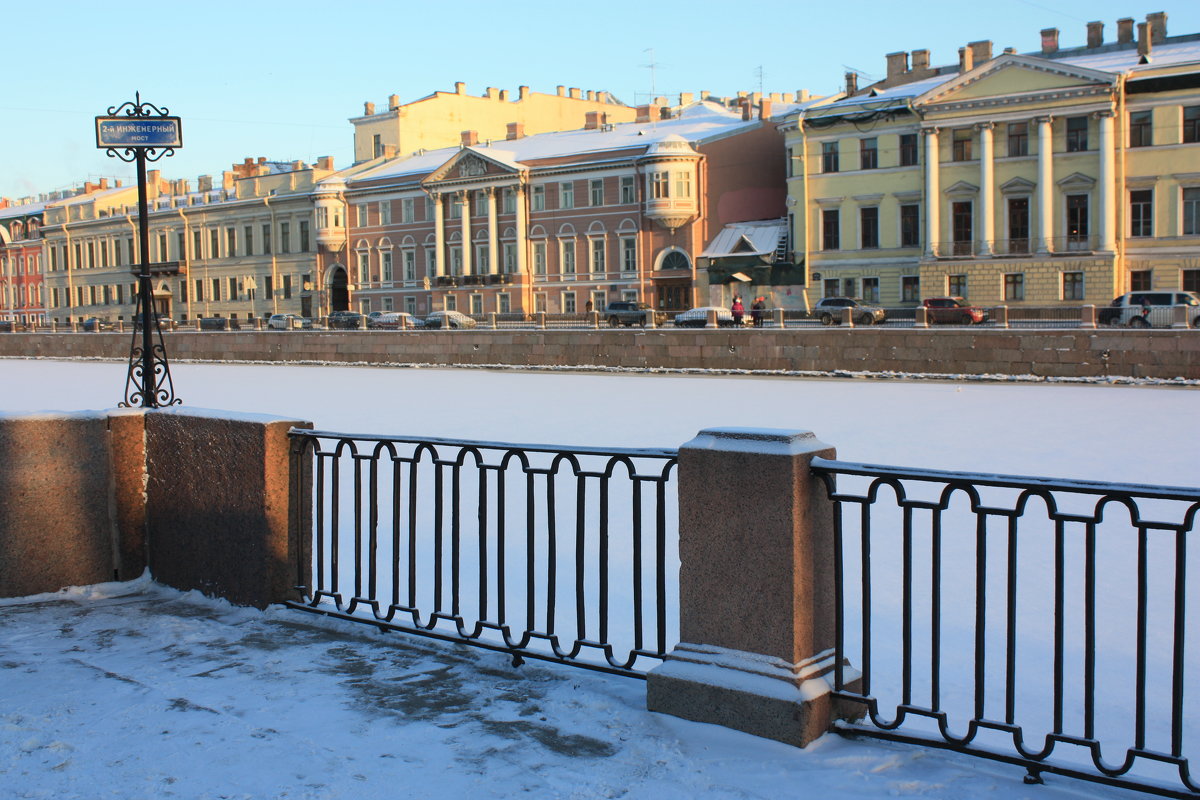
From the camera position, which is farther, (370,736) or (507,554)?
(507,554)

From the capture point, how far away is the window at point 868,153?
4734 cm

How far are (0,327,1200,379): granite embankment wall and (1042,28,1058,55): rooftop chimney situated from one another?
2521 centimetres

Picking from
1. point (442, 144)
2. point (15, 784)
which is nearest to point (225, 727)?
point (15, 784)

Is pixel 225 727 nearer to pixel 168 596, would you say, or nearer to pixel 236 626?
pixel 236 626

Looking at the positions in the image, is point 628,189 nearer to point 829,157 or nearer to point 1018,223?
point 829,157

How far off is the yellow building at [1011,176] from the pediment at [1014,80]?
51 millimetres

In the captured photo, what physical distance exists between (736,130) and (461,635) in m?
49.4

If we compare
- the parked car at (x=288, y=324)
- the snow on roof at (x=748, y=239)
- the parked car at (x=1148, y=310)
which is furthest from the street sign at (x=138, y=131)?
the snow on roof at (x=748, y=239)

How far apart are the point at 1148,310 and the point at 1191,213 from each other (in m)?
14.2

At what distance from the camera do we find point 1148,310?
96.9 ft

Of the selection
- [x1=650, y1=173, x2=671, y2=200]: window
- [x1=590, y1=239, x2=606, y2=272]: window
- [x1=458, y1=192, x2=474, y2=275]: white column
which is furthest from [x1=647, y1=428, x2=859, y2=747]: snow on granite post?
[x1=458, y1=192, x2=474, y2=275]: white column

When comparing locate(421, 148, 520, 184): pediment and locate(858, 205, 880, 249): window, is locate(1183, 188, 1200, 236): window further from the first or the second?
A: locate(421, 148, 520, 184): pediment

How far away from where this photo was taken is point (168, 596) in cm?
624

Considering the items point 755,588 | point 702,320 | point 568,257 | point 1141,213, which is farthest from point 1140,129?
point 755,588
